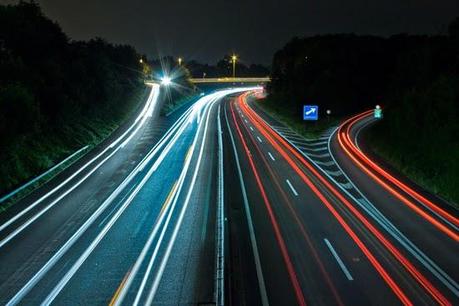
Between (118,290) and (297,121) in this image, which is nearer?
(118,290)

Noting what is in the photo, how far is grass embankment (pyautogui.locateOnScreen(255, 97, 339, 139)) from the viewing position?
163ft

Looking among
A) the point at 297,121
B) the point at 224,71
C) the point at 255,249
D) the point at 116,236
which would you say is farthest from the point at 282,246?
the point at 224,71

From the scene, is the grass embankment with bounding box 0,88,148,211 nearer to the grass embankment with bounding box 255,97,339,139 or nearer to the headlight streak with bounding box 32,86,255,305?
the headlight streak with bounding box 32,86,255,305

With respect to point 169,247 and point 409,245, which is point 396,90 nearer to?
point 409,245

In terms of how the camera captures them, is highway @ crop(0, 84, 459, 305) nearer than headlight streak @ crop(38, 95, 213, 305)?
No

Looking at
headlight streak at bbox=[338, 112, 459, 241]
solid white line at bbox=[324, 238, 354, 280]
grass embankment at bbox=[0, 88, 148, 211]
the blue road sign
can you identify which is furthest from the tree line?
grass embankment at bbox=[0, 88, 148, 211]

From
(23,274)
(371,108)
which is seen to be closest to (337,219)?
(23,274)

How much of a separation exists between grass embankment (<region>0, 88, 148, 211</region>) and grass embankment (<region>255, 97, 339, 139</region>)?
21.9 metres

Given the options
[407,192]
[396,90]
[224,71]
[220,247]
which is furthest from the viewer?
[224,71]

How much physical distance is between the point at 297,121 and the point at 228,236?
139 ft

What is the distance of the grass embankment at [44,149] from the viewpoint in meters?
25.4

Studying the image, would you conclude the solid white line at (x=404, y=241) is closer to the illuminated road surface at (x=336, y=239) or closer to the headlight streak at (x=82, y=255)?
the illuminated road surface at (x=336, y=239)

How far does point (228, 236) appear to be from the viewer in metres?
18.0

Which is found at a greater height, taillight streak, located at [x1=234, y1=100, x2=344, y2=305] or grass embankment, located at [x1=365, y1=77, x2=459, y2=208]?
grass embankment, located at [x1=365, y1=77, x2=459, y2=208]
